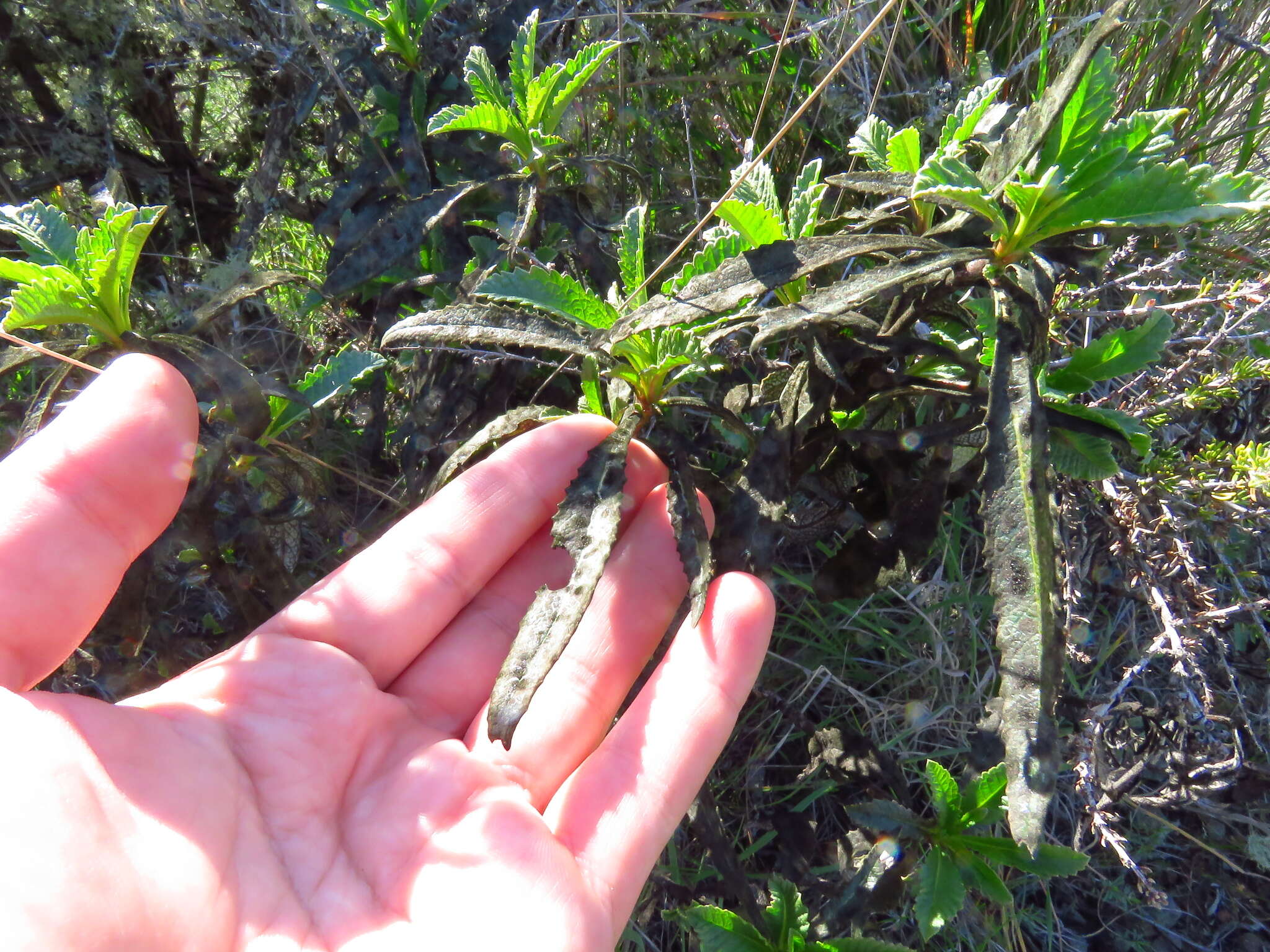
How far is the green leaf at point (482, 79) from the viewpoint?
1620mm

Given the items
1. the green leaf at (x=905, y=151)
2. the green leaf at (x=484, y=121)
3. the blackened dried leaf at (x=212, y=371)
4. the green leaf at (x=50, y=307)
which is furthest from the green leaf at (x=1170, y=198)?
the green leaf at (x=50, y=307)

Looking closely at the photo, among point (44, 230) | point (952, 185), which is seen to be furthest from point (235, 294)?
point (952, 185)

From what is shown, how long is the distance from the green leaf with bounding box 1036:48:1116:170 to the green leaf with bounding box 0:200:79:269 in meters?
1.69

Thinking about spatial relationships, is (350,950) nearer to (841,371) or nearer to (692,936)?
(692,936)

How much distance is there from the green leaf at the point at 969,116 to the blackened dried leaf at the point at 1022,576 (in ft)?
1.13

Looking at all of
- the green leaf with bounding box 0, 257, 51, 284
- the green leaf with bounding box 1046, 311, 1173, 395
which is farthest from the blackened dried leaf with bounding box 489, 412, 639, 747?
the green leaf with bounding box 0, 257, 51, 284

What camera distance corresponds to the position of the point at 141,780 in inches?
50.9

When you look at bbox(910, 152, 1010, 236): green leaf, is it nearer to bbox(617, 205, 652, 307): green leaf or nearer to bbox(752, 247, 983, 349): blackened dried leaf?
bbox(752, 247, 983, 349): blackened dried leaf

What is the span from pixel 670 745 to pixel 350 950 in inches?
23.7

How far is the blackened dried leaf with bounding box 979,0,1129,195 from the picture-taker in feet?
3.77

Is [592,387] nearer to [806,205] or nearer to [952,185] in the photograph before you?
[806,205]

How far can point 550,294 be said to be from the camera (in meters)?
1.45

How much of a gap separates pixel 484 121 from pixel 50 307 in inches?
33.9

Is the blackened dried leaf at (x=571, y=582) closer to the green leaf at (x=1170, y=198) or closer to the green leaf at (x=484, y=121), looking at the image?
the green leaf at (x=484, y=121)
